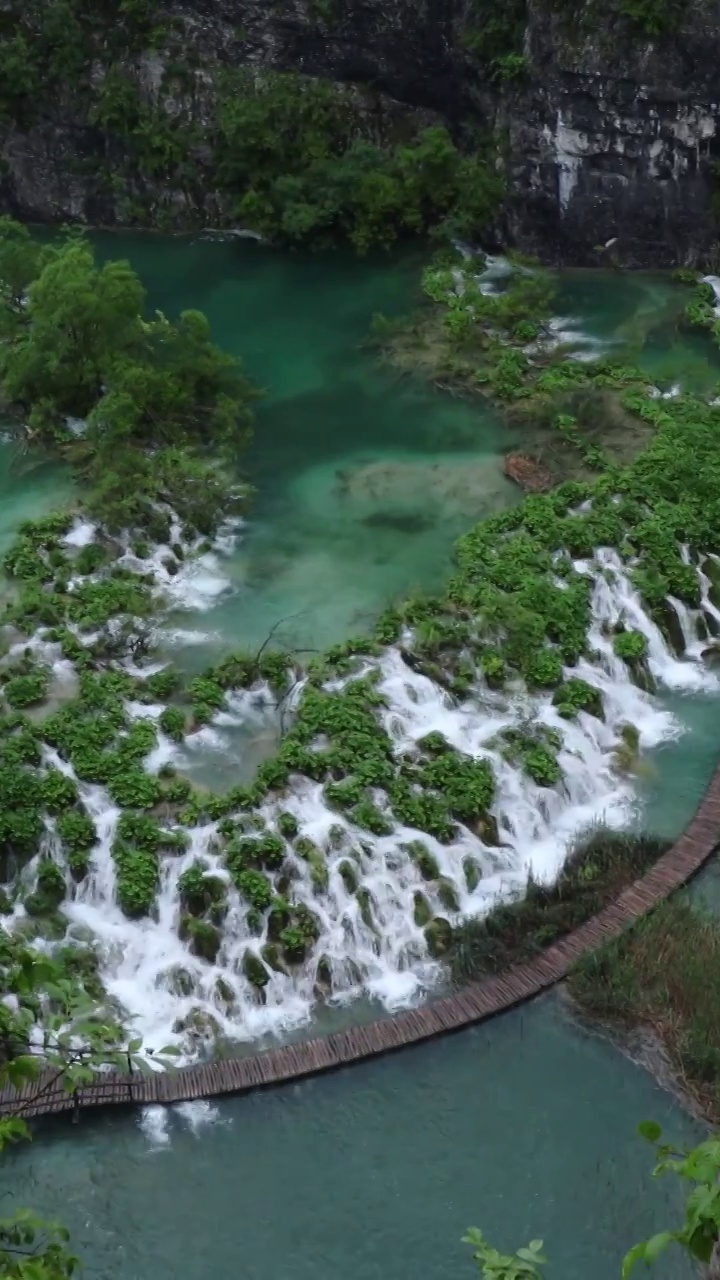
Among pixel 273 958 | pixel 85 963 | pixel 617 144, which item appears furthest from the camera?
pixel 617 144

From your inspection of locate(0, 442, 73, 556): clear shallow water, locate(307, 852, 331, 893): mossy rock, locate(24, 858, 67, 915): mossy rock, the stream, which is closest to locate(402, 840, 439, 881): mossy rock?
the stream

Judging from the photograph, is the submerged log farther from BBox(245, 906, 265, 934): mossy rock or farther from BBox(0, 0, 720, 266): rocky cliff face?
BBox(245, 906, 265, 934): mossy rock

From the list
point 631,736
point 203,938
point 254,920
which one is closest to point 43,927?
point 203,938

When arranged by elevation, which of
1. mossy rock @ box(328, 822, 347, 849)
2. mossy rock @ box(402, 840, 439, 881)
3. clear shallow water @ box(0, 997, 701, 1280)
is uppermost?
mossy rock @ box(328, 822, 347, 849)

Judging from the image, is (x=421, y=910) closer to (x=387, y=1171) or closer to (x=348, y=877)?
(x=348, y=877)

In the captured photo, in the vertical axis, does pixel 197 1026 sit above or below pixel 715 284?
below

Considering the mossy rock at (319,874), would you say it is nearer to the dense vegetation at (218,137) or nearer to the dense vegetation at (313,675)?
the dense vegetation at (313,675)
